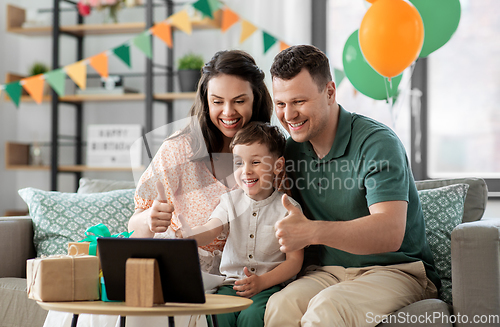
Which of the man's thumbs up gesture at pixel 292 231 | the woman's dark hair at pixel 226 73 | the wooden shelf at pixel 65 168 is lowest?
the man's thumbs up gesture at pixel 292 231

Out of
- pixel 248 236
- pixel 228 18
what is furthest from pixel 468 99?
pixel 248 236

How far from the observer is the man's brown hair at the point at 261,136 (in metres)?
1.52

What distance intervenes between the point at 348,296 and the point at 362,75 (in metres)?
1.39

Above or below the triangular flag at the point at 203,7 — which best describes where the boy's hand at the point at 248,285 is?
below

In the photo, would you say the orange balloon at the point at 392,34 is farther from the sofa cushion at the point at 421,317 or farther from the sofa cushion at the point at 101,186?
the sofa cushion at the point at 101,186

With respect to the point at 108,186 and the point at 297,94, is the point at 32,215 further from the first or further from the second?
the point at 297,94

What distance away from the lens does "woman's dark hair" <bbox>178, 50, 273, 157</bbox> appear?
1629 millimetres

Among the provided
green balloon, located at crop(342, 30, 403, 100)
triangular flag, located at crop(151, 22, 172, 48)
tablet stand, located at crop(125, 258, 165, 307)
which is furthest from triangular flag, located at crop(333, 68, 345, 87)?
tablet stand, located at crop(125, 258, 165, 307)

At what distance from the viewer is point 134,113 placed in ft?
12.2

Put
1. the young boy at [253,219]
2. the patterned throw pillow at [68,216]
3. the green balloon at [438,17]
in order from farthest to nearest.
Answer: the green balloon at [438,17] < the patterned throw pillow at [68,216] < the young boy at [253,219]

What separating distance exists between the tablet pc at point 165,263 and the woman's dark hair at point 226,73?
0.64 meters

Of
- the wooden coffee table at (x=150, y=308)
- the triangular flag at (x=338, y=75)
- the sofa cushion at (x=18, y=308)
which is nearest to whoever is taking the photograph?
the wooden coffee table at (x=150, y=308)

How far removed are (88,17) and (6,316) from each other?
2578 millimetres

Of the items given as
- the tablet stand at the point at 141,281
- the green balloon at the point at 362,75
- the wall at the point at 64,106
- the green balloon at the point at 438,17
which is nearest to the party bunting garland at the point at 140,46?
the wall at the point at 64,106
